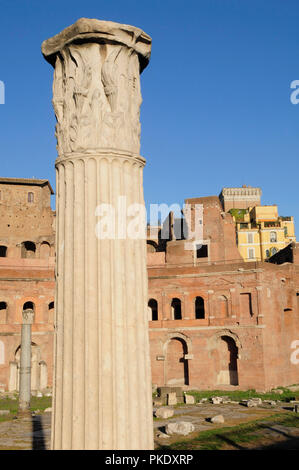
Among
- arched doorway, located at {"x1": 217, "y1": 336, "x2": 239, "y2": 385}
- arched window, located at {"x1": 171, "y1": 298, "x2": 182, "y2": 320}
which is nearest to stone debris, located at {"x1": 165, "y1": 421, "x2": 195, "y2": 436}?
arched doorway, located at {"x1": 217, "y1": 336, "x2": 239, "y2": 385}

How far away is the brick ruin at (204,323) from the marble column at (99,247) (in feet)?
82.1

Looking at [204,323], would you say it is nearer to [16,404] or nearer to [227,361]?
[227,361]

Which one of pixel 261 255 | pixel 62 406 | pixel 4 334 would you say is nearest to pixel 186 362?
pixel 4 334

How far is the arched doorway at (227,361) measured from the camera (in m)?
29.7

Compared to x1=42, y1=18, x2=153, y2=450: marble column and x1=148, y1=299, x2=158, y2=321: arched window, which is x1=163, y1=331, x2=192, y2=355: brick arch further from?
x1=42, y1=18, x2=153, y2=450: marble column

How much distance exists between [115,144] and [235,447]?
11.3m

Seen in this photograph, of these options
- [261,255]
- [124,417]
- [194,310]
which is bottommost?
[124,417]

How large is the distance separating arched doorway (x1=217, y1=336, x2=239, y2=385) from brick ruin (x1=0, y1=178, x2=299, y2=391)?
0.19 feet

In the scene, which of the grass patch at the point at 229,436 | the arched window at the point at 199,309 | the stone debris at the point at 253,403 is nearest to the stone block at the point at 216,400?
the stone debris at the point at 253,403

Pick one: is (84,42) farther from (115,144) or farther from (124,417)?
(124,417)

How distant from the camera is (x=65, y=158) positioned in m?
5.60

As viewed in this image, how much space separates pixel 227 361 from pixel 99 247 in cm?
2635

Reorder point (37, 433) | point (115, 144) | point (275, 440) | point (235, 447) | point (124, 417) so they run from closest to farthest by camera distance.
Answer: point (124, 417)
point (115, 144)
point (235, 447)
point (275, 440)
point (37, 433)

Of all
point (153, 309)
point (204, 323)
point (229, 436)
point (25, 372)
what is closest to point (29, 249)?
point (153, 309)
